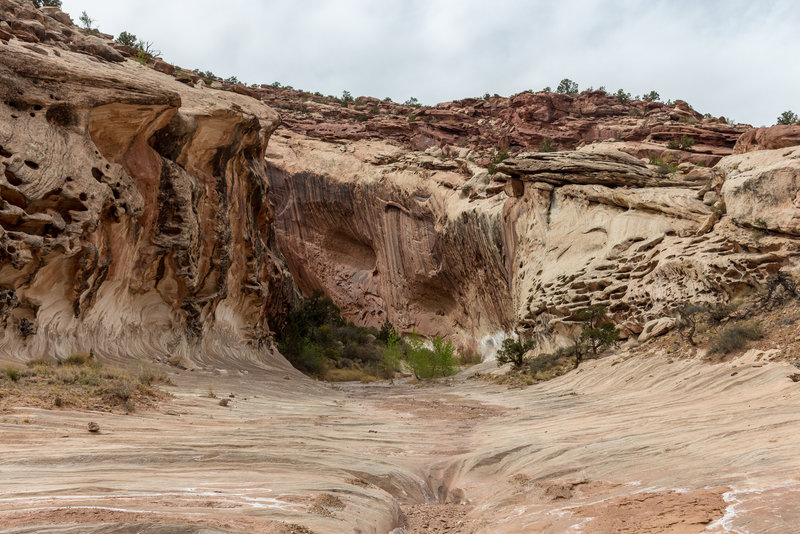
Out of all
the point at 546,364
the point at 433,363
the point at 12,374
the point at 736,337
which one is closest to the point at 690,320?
the point at 736,337

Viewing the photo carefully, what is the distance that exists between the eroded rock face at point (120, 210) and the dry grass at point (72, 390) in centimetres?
329

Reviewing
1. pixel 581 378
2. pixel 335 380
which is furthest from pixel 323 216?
pixel 581 378

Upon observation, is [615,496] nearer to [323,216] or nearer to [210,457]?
[210,457]

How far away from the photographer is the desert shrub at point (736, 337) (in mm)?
10906

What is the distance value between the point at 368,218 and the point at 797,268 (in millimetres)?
31790

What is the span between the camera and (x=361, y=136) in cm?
4912

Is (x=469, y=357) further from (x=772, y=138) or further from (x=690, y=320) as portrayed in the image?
(x=690, y=320)

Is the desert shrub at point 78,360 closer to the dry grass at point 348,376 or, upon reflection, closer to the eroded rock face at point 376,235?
the dry grass at point 348,376

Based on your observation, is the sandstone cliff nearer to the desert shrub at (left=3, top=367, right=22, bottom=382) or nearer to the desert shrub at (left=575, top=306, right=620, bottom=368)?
the desert shrub at (left=575, top=306, right=620, bottom=368)

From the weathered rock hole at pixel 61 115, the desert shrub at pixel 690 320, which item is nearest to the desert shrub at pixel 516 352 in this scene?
the desert shrub at pixel 690 320

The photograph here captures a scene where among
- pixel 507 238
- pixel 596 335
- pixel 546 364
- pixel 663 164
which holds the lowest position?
pixel 546 364

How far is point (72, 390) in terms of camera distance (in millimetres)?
8844

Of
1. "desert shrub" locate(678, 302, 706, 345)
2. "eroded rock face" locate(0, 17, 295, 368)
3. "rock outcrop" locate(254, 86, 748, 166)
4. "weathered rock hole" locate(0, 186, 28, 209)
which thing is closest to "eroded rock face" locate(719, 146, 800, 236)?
"desert shrub" locate(678, 302, 706, 345)

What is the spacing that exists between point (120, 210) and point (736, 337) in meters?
14.9
